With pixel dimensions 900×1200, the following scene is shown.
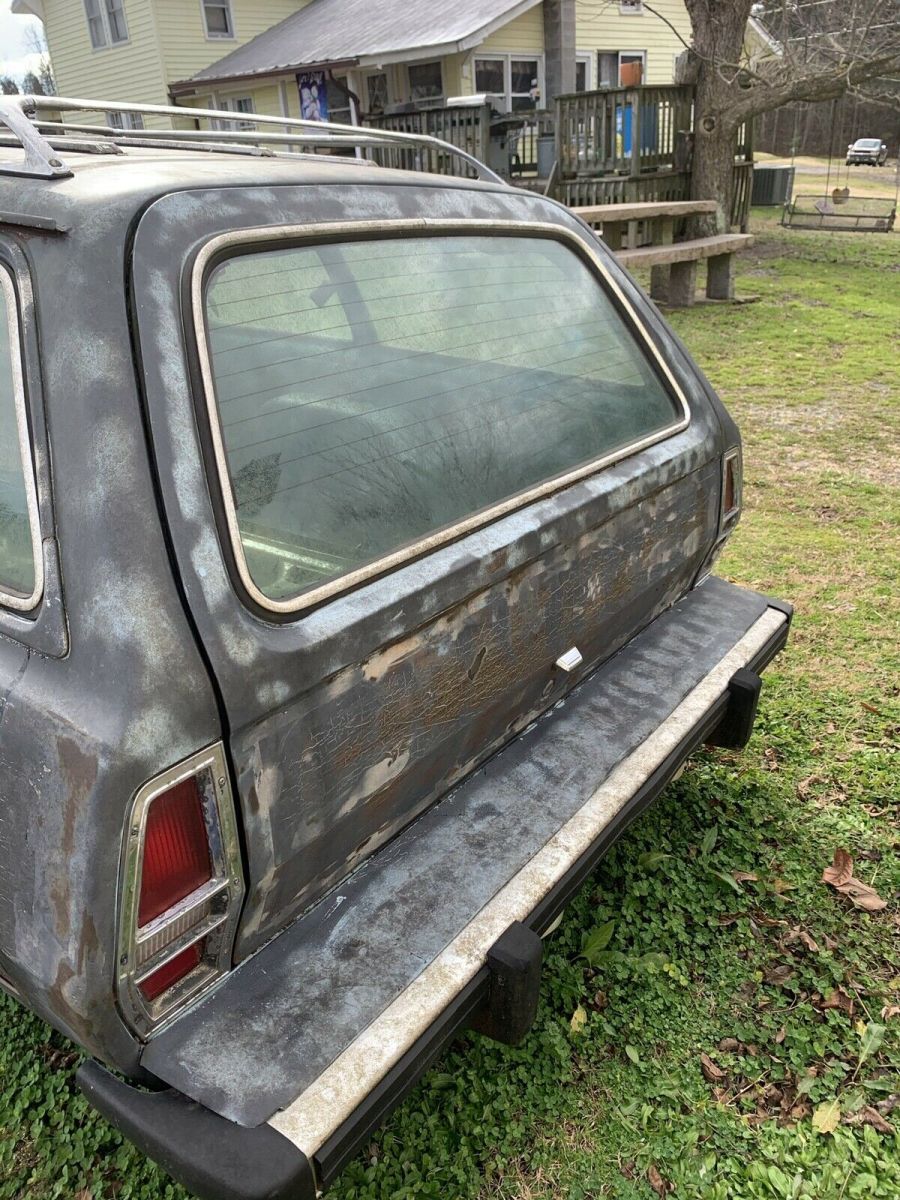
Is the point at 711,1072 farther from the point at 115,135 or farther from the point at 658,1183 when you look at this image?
the point at 115,135

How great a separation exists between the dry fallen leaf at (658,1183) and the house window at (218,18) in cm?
2553

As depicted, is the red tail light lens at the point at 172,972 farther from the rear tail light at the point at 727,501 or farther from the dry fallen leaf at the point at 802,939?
the rear tail light at the point at 727,501

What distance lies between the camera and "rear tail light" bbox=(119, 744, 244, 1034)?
4.60 feet

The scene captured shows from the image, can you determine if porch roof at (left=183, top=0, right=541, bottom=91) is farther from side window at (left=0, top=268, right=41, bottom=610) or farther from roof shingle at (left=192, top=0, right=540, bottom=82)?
side window at (left=0, top=268, right=41, bottom=610)

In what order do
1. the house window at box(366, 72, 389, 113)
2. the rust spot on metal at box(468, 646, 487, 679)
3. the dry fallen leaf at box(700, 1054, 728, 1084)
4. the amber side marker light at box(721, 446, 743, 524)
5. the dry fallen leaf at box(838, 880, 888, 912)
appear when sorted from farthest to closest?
the house window at box(366, 72, 389, 113), the amber side marker light at box(721, 446, 743, 524), the dry fallen leaf at box(838, 880, 888, 912), the dry fallen leaf at box(700, 1054, 728, 1084), the rust spot on metal at box(468, 646, 487, 679)

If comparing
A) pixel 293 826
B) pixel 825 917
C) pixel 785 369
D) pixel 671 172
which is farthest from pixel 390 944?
pixel 671 172

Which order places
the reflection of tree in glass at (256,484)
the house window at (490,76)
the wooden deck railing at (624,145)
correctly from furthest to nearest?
the house window at (490,76) < the wooden deck railing at (624,145) < the reflection of tree in glass at (256,484)

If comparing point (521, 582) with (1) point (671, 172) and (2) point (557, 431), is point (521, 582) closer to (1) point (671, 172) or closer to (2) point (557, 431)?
(2) point (557, 431)

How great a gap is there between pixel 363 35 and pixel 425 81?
1557 mm

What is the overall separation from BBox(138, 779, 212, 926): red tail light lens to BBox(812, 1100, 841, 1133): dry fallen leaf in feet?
5.06

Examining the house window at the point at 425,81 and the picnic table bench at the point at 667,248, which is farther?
the house window at the point at 425,81

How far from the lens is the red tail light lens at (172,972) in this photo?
4.91ft

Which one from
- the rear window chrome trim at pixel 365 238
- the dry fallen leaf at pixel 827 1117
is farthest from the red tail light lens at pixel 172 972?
the dry fallen leaf at pixel 827 1117

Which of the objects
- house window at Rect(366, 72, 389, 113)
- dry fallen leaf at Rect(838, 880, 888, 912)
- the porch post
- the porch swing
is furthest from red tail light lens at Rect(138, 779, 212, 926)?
house window at Rect(366, 72, 389, 113)
